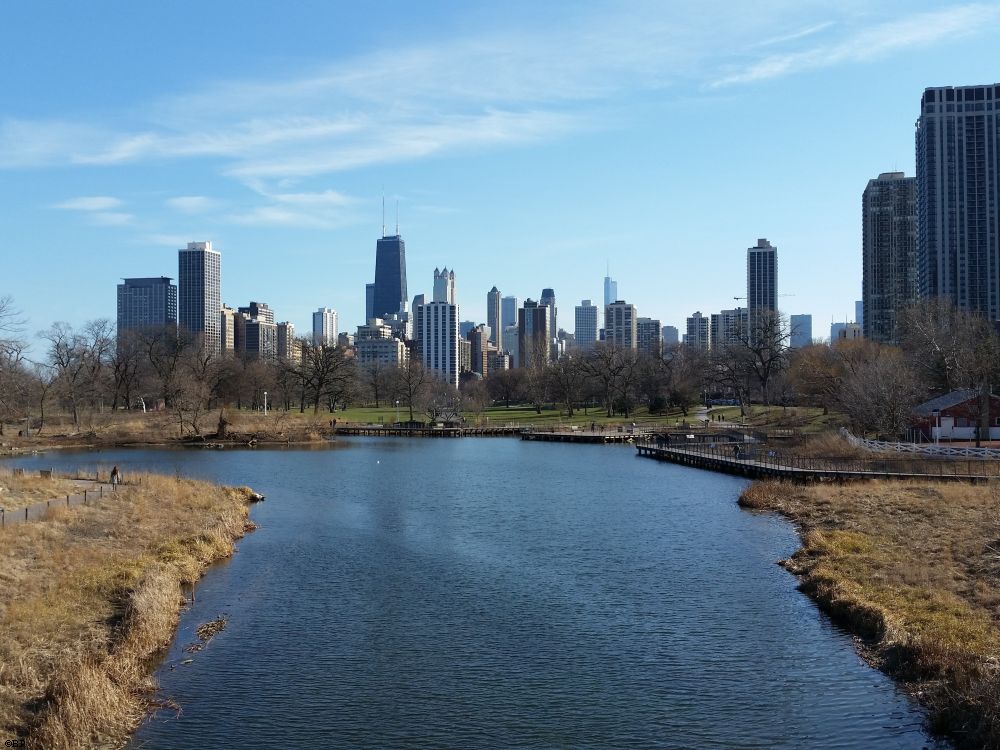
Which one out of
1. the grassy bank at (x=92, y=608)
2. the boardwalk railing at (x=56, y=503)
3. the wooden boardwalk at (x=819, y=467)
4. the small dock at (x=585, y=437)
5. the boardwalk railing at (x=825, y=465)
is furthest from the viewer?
the small dock at (x=585, y=437)

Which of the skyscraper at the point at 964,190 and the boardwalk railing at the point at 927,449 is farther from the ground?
the skyscraper at the point at 964,190

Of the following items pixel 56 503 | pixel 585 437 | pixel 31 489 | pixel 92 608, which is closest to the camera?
pixel 92 608

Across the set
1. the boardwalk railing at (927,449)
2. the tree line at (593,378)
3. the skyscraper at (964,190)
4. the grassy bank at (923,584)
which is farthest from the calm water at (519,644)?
the skyscraper at (964,190)

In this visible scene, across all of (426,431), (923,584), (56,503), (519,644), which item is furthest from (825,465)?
(426,431)

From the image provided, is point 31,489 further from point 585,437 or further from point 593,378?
point 593,378

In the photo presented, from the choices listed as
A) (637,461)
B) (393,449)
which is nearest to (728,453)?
(637,461)

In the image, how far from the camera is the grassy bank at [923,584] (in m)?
17.3

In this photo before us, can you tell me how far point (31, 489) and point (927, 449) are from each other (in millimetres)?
49726

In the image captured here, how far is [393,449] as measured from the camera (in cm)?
8994

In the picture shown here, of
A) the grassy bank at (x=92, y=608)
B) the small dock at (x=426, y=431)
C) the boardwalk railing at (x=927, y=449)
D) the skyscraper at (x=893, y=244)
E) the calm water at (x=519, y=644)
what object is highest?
the skyscraper at (x=893, y=244)

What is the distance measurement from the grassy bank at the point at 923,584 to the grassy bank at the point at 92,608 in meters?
15.4

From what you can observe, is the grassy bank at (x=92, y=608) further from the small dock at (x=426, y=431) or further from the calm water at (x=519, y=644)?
the small dock at (x=426, y=431)

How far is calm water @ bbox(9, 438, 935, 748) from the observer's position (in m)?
17.3

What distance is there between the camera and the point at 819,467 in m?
55.2
